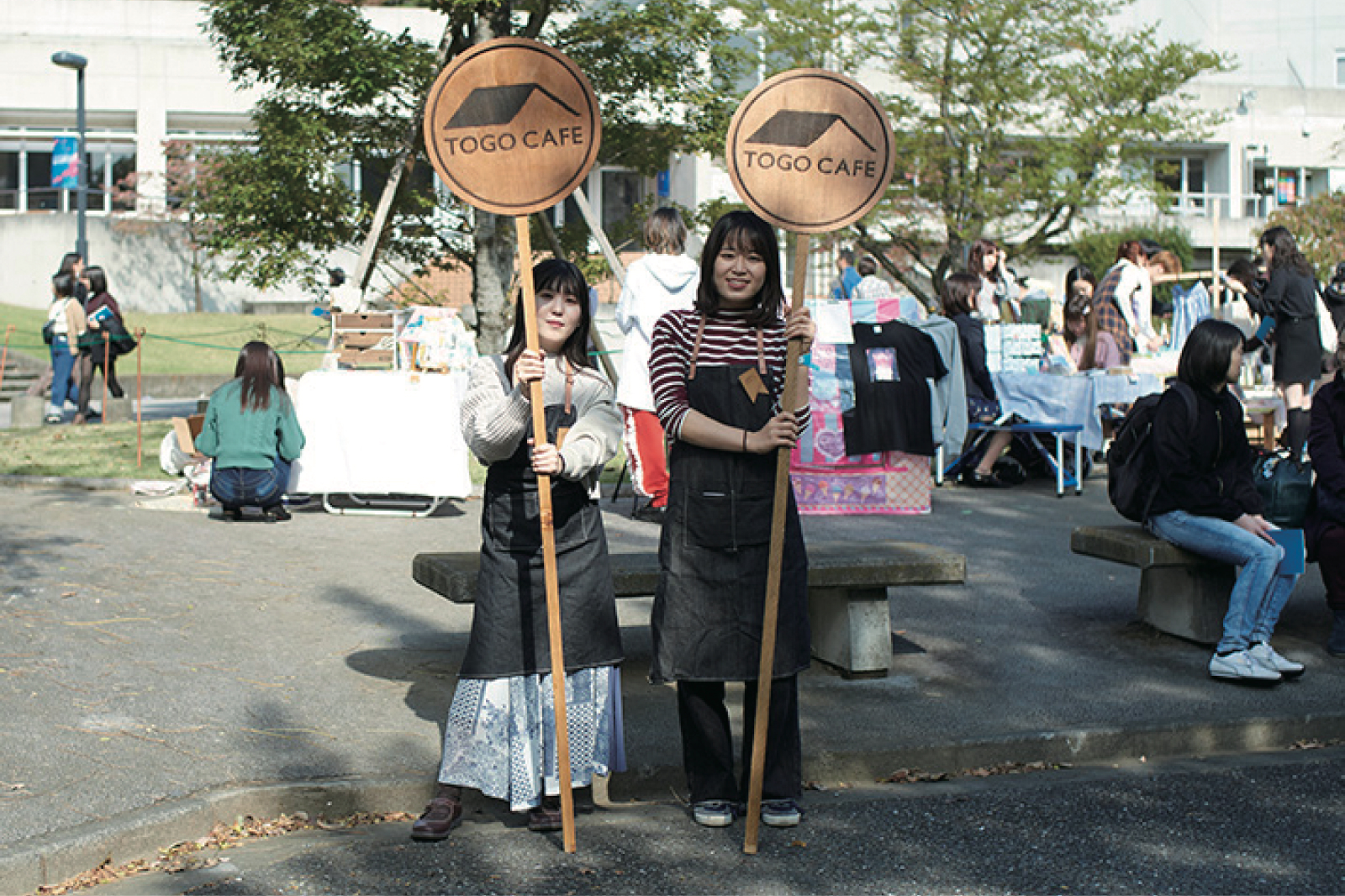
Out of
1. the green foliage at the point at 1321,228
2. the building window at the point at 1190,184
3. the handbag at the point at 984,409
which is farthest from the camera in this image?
the building window at the point at 1190,184

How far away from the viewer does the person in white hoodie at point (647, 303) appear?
937cm

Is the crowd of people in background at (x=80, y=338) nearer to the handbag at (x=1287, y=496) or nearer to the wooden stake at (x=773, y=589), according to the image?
the handbag at (x=1287, y=496)

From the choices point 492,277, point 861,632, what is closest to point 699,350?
point 861,632

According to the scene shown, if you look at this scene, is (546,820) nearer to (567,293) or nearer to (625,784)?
(625,784)

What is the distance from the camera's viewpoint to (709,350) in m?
4.75

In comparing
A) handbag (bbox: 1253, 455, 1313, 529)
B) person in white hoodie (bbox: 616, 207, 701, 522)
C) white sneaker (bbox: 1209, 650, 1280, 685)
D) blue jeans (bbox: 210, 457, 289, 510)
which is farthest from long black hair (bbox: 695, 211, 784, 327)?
blue jeans (bbox: 210, 457, 289, 510)

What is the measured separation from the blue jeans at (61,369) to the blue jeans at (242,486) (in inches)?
354

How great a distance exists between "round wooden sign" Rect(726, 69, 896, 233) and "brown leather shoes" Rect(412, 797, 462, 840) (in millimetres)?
2175

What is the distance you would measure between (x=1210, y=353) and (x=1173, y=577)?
1.22 meters

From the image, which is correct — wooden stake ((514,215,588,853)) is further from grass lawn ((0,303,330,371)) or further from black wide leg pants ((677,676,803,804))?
grass lawn ((0,303,330,371))

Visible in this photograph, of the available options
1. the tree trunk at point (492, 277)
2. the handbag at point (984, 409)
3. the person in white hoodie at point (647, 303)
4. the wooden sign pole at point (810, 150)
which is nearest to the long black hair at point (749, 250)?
the wooden sign pole at point (810, 150)

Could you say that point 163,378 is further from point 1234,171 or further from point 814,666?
point 1234,171

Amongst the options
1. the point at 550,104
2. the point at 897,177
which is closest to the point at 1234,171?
the point at 897,177

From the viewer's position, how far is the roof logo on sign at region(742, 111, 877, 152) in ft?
15.9
